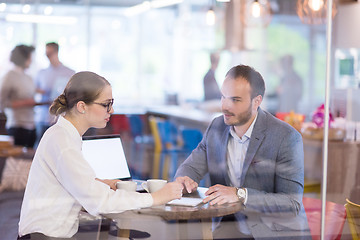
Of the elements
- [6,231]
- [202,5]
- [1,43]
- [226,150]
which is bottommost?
[6,231]

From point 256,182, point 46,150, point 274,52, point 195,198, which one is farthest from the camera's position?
point 274,52

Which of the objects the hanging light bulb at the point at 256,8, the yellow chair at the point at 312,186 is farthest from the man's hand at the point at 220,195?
the hanging light bulb at the point at 256,8

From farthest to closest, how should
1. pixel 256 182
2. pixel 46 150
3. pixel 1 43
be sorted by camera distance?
pixel 1 43 < pixel 256 182 < pixel 46 150

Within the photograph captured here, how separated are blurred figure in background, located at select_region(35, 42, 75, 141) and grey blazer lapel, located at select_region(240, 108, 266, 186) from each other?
1184mm

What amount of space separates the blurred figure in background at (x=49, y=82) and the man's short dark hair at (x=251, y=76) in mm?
1003

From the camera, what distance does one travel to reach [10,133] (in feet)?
12.0

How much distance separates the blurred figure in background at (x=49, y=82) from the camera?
132 inches

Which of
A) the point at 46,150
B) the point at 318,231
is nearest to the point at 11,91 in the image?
the point at 46,150

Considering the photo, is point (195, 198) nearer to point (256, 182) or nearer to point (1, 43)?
point (256, 182)

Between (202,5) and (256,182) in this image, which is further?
(202,5)

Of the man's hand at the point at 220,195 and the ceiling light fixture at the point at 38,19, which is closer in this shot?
the man's hand at the point at 220,195

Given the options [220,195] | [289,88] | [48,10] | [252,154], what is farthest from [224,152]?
[289,88]

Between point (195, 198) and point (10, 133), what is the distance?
57.2 inches

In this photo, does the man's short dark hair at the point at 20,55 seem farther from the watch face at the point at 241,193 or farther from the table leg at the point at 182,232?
the watch face at the point at 241,193
